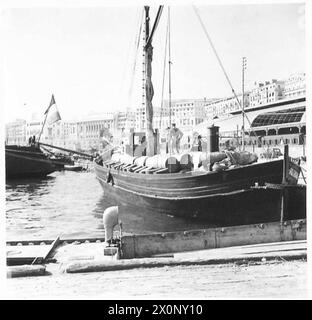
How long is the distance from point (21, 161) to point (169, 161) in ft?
7.34

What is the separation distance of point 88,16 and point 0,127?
1.74 m

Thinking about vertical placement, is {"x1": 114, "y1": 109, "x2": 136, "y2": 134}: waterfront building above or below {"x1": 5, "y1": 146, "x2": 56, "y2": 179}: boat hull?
above

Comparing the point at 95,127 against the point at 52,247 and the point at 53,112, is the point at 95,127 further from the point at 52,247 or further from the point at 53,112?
the point at 52,247

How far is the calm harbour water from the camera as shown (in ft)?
16.4

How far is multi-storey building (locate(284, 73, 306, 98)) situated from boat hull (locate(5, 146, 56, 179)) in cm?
361

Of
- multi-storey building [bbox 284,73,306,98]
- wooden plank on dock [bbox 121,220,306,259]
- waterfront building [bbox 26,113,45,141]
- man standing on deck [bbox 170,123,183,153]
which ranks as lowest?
wooden plank on dock [bbox 121,220,306,259]

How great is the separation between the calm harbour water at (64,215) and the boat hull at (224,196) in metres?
0.22

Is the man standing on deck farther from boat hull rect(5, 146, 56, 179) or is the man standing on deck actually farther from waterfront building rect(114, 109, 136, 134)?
boat hull rect(5, 146, 56, 179)

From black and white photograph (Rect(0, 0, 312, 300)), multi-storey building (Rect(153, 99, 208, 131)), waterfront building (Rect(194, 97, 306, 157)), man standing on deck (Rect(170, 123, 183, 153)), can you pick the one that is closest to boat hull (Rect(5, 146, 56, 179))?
black and white photograph (Rect(0, 0, 312, 300))

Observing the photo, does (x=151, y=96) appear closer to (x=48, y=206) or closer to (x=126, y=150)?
(x=126, y=150)

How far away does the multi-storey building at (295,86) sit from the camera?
4766mm

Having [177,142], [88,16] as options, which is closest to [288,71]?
[177,142]

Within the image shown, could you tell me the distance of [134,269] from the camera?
4418mm
